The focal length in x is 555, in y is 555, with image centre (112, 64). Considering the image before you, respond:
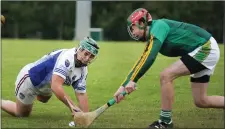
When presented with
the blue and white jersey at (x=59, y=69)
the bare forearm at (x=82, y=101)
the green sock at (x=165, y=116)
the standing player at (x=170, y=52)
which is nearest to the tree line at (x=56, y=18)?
the bare forearm at (x=82, y=101)

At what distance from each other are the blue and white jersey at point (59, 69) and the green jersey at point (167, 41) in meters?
1.02

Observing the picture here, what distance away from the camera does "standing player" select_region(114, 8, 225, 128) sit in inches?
308

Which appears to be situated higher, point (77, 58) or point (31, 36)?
point (77, 58)

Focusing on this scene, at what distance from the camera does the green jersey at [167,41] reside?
306 inches

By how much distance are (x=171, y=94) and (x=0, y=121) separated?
281 centimetres

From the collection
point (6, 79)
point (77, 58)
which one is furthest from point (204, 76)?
point (6, 79)

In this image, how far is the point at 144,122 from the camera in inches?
350

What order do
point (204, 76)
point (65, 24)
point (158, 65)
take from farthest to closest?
point (65, 24) < point (158, 65) < point (204, 76)

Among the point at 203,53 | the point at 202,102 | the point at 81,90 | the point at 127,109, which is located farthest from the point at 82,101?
the point at 203,53

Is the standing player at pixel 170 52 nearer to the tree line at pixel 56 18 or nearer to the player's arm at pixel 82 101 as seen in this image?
the player's arm at pixel 82 101

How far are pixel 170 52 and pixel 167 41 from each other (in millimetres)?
224

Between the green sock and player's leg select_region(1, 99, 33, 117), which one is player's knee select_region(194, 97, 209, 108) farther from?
player's leg select_region(1, 99, 33, 117)

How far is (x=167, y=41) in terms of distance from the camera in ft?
26.5

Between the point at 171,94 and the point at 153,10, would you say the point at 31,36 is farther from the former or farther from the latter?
the point at 171,94
